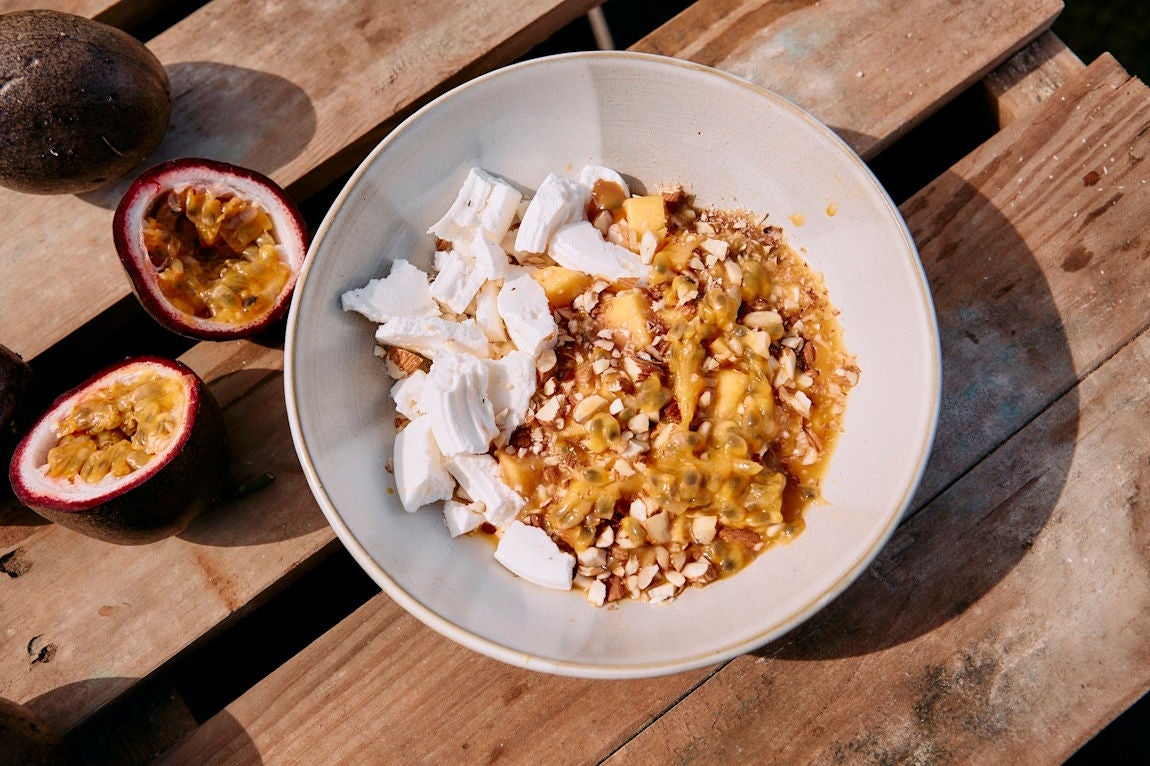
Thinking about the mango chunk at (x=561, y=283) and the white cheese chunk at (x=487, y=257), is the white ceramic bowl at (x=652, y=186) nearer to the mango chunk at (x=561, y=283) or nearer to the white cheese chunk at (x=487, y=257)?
the white cheese chunk at (x=487, y=257)

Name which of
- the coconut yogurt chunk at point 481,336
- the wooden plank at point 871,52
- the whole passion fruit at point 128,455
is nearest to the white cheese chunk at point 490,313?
the coconut yogurt chunk at point 481,336

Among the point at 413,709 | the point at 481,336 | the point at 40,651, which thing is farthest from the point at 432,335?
the point at 40,651

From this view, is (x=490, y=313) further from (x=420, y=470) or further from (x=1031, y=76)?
(x=1031, y=76)

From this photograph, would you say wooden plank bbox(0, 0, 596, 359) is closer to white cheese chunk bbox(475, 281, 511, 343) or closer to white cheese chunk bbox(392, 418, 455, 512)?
white cheese chunk bbox(475, 281, 511, 343)

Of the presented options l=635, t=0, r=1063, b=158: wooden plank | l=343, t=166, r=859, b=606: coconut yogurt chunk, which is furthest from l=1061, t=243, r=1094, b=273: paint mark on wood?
l=343, t=166, r=859, b=606: coconut yogurt chunk

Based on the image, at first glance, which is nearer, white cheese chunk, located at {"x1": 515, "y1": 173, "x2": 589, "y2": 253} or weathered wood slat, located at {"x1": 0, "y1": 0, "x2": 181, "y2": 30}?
white cheese chunk, located at {"x1": 515, "y1": 173, "x2": 589, "y2": 253}
